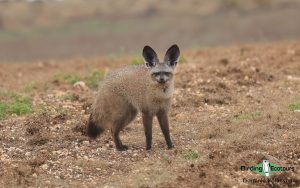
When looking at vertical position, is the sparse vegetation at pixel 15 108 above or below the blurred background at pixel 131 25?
below

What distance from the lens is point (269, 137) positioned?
8938 millimetres

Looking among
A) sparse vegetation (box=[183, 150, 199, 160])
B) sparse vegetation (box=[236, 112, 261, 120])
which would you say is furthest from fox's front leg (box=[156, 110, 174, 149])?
sparse vegetation (box=[236, 112, 261, 120])

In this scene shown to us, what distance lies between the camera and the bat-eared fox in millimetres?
8781

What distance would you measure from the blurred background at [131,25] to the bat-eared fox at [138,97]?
936cm

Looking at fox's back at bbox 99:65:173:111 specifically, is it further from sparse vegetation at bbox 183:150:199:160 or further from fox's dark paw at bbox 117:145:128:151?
sparse vegetation at bbox 183:150:199:160

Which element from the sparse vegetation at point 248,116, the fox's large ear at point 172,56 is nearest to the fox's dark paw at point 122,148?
the fox's large ear at point 172,56

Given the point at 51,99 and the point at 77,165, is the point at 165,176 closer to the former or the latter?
the point at 77,165

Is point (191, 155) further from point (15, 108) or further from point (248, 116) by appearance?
point (15, 108)

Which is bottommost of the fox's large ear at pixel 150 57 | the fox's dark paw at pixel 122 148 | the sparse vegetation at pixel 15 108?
the fox's dark paw at pixel 122 148

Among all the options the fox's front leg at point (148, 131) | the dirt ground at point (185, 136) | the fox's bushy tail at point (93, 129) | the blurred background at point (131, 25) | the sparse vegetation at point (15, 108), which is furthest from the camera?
the blurred background at point (131, 25)

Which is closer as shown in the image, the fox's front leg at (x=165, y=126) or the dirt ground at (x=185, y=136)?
the dirt ground at (x=185, y=136)

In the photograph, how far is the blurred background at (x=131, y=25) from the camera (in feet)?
78.0

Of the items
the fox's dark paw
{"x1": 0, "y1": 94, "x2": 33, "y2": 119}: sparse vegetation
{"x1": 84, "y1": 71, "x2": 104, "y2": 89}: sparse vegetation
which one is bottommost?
the fox's dark paw

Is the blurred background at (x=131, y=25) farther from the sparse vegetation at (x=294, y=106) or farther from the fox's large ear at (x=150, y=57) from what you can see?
the fox's large ear at (x=150, y=57)
